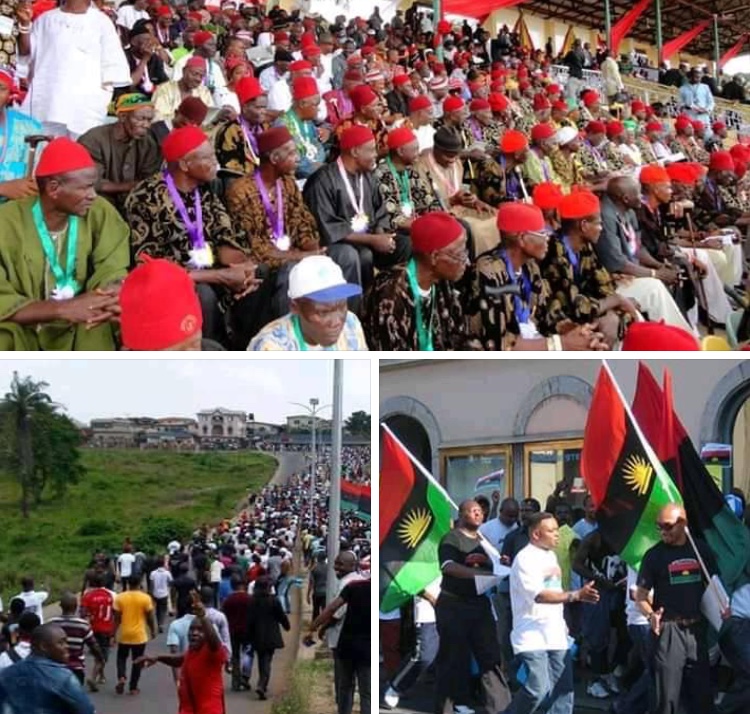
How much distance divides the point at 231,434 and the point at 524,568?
93 centimetres

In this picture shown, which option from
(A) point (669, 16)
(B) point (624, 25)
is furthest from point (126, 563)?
(A) point (669, 16)

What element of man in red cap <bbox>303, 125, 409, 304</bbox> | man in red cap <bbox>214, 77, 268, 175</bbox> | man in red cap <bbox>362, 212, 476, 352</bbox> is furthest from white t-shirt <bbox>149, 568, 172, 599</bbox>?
man in red cap <bbox>214, 77, 268, 175</bbox>

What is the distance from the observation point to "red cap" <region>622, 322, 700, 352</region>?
3434 millimetres

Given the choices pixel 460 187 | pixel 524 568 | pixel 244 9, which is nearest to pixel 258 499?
pixel 524 568

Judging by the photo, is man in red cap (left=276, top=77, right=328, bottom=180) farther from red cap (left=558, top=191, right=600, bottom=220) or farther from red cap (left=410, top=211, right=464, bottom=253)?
red cap (left=410, top=211, right=464, bottom=253)

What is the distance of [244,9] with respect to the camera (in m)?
16.9

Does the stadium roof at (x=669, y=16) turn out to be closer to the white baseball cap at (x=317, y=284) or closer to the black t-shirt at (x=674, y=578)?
the white baseball cap at (x=317, y=284)

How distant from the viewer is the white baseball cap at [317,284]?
3799mm

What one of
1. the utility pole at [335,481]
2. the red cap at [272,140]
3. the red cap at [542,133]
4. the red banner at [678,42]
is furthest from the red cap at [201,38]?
the red banner at [678,42]

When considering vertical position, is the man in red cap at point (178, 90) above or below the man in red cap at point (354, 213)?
above

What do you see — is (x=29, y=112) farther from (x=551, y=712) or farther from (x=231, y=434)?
(x=551, y=712)

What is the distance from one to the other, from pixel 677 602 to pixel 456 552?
2.18 ft

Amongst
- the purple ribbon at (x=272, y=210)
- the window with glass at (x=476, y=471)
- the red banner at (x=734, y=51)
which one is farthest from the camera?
the red banner at (x=734, y=51)

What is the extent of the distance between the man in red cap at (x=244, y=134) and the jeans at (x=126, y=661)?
4.58 metres
